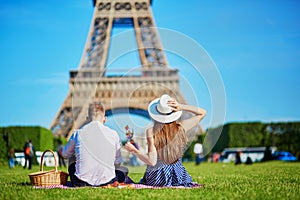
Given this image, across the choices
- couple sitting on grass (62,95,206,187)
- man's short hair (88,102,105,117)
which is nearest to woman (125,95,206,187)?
couple sitting on grass (62,95,206,187)

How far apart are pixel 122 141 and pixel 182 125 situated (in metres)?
1.16

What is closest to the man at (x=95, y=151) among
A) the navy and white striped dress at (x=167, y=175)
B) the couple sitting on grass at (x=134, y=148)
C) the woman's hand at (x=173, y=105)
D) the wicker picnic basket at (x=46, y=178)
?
the couple sitting on grass at (x=134, y=148)

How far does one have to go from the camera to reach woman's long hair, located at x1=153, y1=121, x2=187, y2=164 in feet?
19.3

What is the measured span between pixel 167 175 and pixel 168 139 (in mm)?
731

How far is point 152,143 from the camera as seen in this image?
5.78 meters

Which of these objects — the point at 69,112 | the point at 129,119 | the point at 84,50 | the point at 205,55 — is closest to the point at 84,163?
the point at 129,119

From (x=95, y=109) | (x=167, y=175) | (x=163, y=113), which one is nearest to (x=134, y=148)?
(x=163, y=113)

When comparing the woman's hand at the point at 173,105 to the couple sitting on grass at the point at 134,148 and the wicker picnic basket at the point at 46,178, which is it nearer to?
the couple sitting on grass at the point at 134,148

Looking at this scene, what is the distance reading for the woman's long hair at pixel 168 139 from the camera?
231 inches

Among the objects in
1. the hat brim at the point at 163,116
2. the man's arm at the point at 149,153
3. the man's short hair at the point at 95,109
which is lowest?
the man's arm at the point at 149,153

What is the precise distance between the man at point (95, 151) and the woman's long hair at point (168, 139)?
55cm

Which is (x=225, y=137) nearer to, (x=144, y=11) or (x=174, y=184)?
(x=144, y=11)

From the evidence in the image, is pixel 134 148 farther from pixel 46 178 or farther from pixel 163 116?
pixel 46 178

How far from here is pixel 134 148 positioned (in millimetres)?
5652
